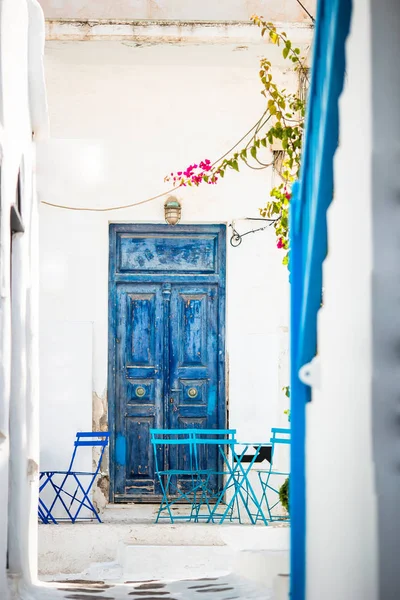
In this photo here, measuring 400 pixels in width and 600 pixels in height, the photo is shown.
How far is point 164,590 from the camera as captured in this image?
4.25 metres

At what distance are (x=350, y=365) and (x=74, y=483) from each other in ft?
21.2

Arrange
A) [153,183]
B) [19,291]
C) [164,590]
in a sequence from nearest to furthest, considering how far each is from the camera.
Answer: [164,590]
[19,291]
[153,183]

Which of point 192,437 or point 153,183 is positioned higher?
point 153,183

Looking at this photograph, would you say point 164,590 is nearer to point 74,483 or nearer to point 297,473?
point 297,473

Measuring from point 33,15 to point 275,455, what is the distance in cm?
502

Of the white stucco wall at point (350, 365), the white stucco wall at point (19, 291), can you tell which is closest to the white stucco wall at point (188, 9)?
the white stucco wall at point (19, 291)

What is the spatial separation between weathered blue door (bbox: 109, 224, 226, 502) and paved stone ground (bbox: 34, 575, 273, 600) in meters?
3.83

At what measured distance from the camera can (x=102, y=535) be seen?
Answer: 700 cm

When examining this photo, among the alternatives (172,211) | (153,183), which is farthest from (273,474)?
(153,183)

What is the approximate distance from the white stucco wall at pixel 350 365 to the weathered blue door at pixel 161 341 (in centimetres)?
597

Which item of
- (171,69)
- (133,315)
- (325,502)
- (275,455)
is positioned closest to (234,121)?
(171,69)

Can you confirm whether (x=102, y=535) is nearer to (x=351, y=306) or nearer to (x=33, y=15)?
(x=33, y=15)

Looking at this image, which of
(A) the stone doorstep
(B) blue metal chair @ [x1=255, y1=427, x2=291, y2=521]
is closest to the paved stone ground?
(A) the stone doorstep

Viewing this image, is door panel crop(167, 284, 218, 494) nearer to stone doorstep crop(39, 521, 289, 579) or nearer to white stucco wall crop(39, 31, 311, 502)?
white stucco wall crop(39, 31, 311, 502)
